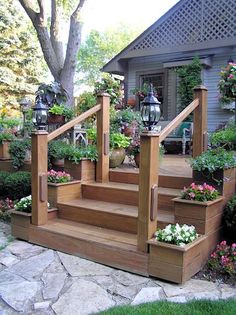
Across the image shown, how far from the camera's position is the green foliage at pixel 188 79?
334 inches

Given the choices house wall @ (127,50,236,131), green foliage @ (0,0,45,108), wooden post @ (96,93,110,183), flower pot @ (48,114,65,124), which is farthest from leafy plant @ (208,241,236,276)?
green foliage @ (0,0,45,108)

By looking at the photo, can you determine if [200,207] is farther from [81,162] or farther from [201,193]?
[81,162]

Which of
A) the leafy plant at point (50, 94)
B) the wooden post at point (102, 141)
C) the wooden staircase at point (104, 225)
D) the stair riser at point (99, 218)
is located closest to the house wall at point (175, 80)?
the leafy plant at point (50, 94)

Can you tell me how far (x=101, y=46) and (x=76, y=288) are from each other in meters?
27.4

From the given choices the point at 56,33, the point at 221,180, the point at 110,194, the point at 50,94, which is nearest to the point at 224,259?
the point at 221,180

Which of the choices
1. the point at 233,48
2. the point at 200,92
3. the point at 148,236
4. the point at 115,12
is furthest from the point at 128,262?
the point at 115,12

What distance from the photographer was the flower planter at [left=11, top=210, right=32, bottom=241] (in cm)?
408

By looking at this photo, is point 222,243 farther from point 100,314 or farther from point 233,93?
point 233,93

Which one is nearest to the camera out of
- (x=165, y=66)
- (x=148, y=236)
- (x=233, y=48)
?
(x=148, y=236)

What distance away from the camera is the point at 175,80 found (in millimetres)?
9172

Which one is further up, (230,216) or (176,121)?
(176,121)

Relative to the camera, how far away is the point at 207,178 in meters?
3.51

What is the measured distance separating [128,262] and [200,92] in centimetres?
201

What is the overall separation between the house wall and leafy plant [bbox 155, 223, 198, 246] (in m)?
5.87
